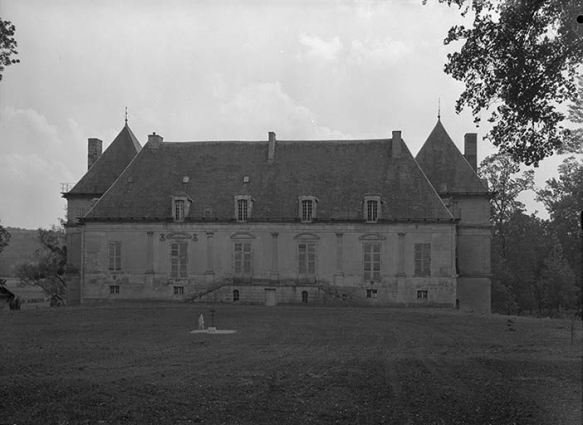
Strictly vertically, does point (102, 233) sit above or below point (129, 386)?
above

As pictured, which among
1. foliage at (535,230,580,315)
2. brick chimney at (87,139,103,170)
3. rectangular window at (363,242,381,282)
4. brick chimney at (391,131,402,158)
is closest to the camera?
rectangular window at (363,242,381,282)

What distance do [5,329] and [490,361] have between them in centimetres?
1766

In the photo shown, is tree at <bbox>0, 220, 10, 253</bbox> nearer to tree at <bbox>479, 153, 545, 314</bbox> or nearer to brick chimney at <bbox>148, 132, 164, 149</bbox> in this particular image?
brick chimney at <bbox>148, 132, 164, 149</bbox>

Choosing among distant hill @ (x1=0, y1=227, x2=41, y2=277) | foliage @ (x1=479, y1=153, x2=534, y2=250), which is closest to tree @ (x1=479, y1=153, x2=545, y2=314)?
foliage @ (x1=479, y1=153, x2=534, y2=250)

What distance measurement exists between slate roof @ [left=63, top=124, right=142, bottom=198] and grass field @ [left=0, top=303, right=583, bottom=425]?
2217cm

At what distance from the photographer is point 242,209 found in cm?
4481

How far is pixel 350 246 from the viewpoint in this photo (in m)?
43.8

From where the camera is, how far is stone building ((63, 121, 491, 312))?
1713 inches

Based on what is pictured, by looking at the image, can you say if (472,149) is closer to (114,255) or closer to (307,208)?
(307,208)

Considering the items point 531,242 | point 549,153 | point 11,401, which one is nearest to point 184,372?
point 11,401

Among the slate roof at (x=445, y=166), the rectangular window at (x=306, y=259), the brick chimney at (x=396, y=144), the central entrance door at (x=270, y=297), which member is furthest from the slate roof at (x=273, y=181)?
the central entrance door at (x=270, y=297)

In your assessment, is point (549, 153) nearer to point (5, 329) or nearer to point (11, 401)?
point (11, 401)

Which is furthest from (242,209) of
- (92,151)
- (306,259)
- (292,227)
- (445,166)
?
(92,151)

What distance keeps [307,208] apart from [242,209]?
3.79m
